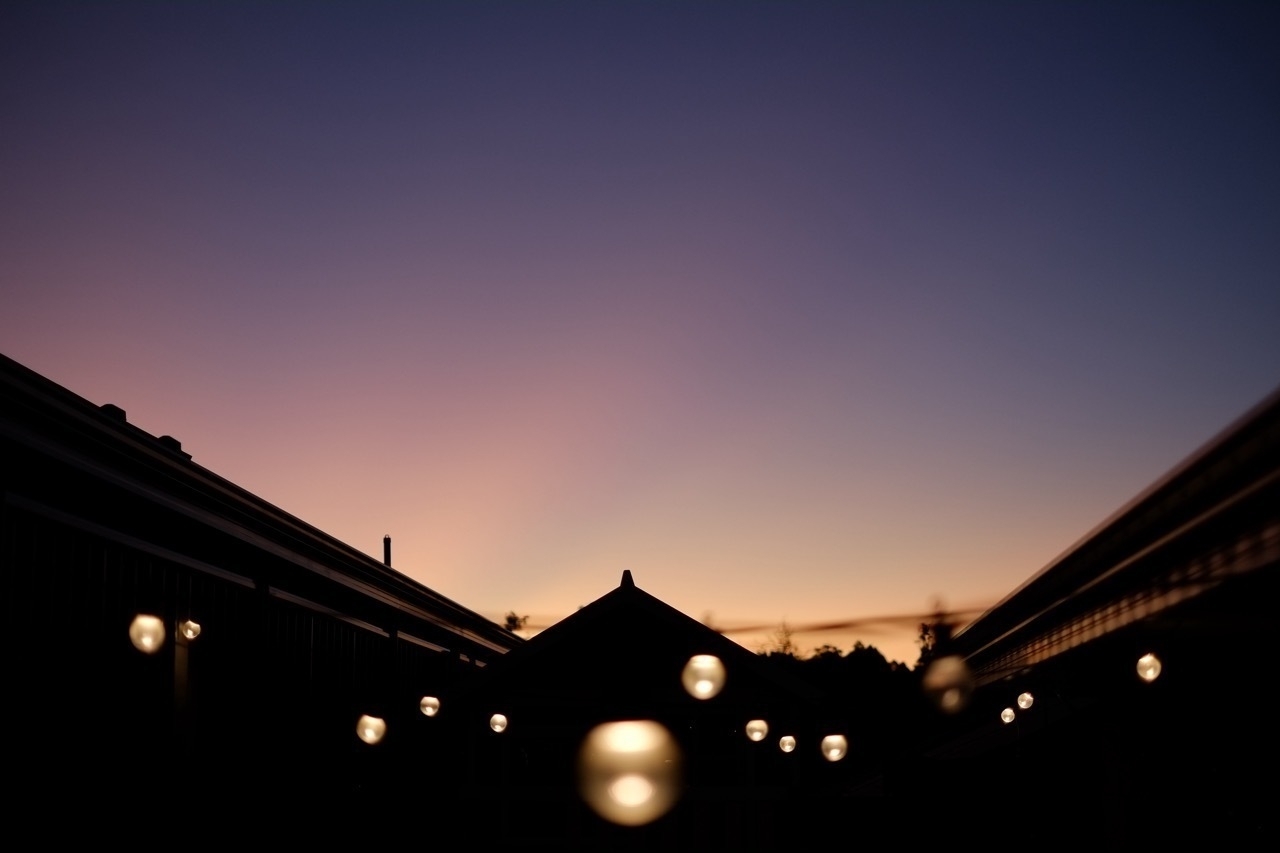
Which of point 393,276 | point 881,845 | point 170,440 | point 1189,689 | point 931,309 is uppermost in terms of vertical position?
point 393,276

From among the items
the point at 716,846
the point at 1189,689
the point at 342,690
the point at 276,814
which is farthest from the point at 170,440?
the point at 1189,689

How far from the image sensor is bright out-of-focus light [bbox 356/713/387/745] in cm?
1377

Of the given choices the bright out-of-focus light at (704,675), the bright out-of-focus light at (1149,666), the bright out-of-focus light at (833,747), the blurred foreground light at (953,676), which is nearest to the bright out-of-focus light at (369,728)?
the bright out-of-focus light at (704,675)

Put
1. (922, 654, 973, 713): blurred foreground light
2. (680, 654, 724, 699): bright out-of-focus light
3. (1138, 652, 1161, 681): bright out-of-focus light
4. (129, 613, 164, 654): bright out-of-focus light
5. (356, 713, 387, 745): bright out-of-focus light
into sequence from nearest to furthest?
(129, 613, 164, 654): bright out-of-focus light → (1138, 652, 1161, 681): bright out-of-focus light → (356, 713, 387, 745): bright out-of-focus light → (680, 654, 724, 699): bright out-of-focus light → (922, 654, 973, 713): blurred foreground light

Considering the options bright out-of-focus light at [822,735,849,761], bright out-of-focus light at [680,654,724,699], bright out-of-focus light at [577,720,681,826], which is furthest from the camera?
bright out-of-focus light at [822,735,849,761]

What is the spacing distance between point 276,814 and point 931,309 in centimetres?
Answer: 1193

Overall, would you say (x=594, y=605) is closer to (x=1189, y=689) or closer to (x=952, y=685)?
(x=952, y=685)

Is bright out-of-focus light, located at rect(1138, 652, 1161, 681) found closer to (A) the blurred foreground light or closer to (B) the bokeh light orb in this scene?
(B) the bokeh light orb

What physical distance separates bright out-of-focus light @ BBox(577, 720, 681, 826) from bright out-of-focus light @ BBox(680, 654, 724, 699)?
3.01 ft

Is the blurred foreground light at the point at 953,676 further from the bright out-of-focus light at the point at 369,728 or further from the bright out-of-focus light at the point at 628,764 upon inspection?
the bright out-of-focus light at the point at 369,728

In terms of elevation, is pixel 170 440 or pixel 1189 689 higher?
pixel 170 440

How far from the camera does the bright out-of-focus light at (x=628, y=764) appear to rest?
46.7 ft

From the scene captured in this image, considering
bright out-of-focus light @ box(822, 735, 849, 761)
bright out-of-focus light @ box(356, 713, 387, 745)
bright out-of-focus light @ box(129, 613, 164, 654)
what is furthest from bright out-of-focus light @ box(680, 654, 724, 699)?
bright out-of-focus light @ box(129, 613, 164, 654)

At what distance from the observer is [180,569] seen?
906cm
